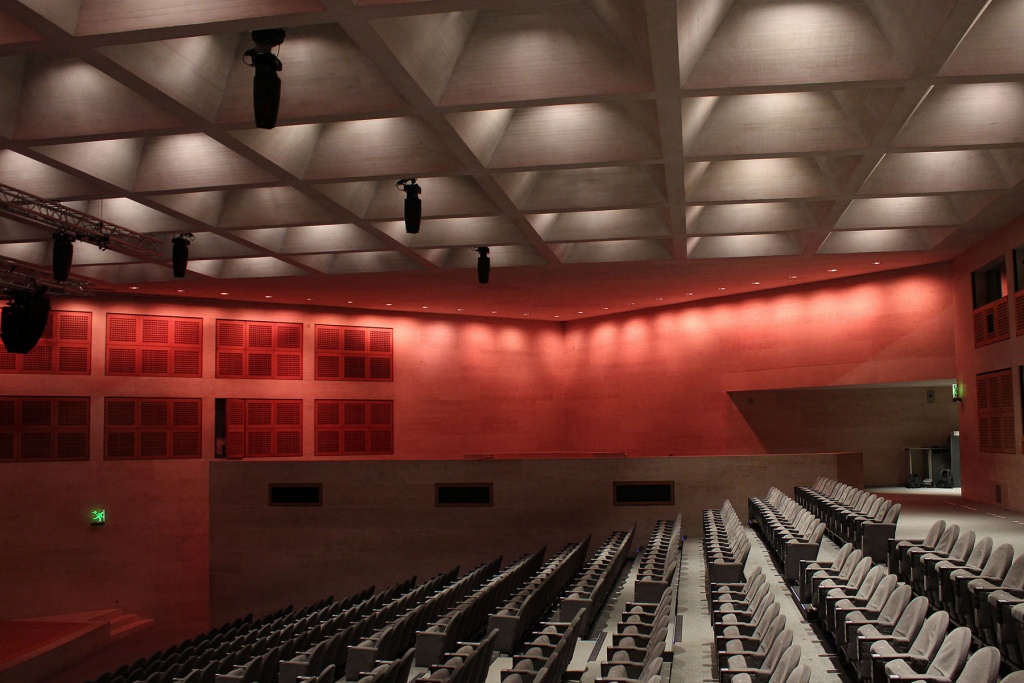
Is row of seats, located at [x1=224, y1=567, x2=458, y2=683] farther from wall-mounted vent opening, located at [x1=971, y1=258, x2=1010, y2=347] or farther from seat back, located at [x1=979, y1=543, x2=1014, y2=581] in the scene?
wall-mounted vent opening, located at [x1=971, y1=258, x2=1010, y2=347]

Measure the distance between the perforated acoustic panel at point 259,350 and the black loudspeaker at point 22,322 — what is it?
5737mm

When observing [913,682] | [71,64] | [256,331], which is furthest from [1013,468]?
[256,331]

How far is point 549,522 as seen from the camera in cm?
1709

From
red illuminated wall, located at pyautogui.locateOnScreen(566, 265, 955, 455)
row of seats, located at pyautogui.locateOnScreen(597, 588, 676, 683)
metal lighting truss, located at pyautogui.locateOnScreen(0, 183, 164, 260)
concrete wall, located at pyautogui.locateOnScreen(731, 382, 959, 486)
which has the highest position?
metal lighting truss, located at pyautogui.locateOnScreen(0, 183, 164, 260)

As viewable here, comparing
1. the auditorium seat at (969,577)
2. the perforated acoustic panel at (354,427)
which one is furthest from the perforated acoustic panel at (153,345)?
the auditorium seat at (969,577)

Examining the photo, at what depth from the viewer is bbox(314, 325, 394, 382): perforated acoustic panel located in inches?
829

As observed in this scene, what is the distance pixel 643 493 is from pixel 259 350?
379 inches

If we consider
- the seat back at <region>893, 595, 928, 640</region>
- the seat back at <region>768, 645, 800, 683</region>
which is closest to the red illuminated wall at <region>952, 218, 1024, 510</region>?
the seat back at <region>893, 595, 928, 640</region>

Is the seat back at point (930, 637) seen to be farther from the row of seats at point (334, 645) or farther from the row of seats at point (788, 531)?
the row of seats at point (334, 645)

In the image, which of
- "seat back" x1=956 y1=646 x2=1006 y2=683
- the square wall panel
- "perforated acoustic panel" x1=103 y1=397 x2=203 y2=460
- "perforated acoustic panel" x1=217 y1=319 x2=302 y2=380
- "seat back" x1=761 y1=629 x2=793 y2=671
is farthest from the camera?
"perforated acoustic panel" x1=217 y1=319 x2=302 y2=380

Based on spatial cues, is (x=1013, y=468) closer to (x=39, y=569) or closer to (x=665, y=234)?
(x=665, y=234)

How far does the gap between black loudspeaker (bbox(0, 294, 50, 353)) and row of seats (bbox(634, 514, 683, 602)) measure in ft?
34.6

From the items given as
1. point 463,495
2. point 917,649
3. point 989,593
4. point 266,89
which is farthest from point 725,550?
point 463,495

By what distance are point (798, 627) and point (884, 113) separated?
5.02 m
